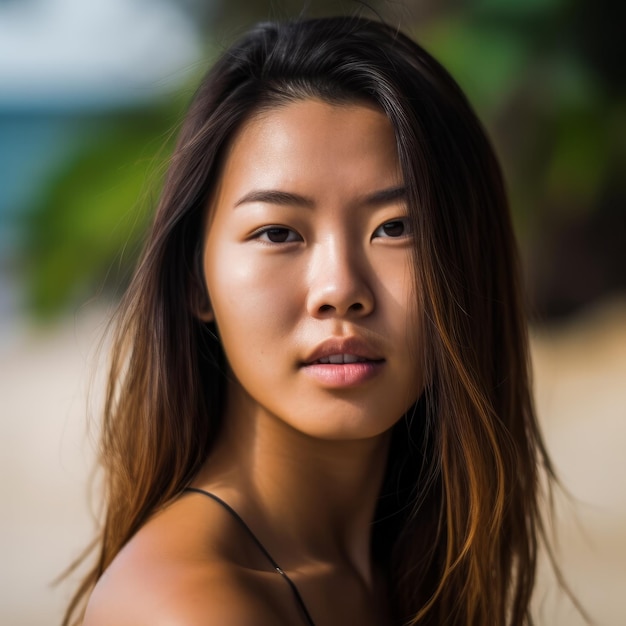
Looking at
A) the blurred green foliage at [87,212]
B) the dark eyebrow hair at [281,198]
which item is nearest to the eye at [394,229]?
the dark eyebrow hair at [281,198]

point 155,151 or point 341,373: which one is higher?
point 155,151

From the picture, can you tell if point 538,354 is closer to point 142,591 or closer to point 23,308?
point 23,308

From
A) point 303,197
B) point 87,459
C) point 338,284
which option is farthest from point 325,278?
point 87,459

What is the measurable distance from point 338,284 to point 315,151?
211mm

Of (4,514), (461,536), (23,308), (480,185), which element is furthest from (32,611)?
(480,185)

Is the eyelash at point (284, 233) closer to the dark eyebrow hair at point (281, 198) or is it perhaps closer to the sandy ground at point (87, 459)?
the dark eyebrow hair at point (281, 198)

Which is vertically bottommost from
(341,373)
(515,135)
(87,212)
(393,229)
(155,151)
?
(341,373)

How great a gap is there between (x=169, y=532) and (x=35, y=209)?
4168 mm

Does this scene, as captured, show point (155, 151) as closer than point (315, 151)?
No

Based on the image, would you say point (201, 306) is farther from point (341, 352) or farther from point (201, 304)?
point (341, 352)

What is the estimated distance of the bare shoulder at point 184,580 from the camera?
1.22 meters

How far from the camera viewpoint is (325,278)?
1393 millimetres

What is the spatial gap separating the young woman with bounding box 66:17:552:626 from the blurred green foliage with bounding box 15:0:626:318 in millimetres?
3326

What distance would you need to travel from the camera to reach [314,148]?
4.76 ft
